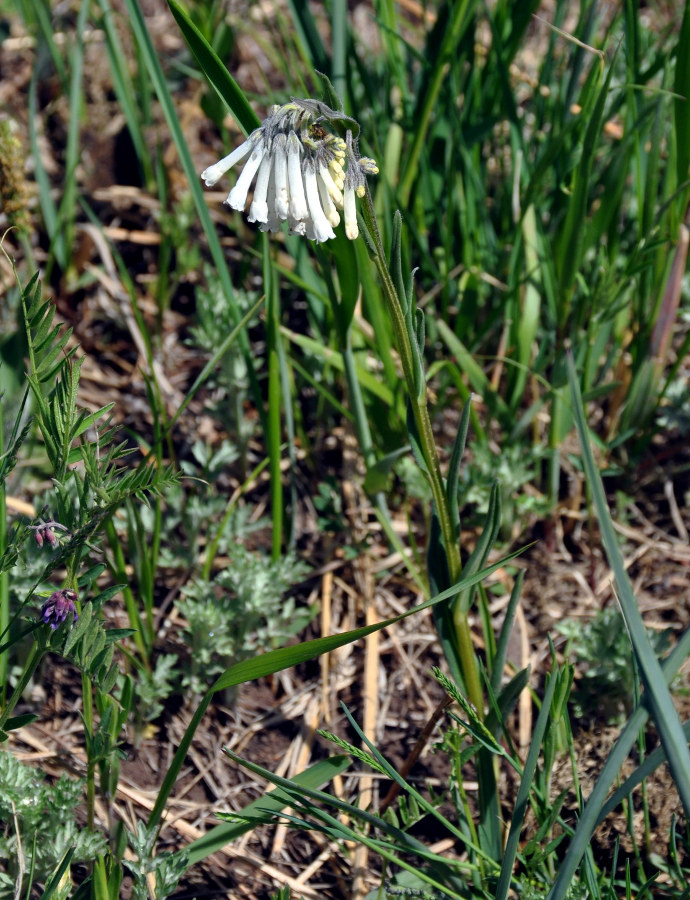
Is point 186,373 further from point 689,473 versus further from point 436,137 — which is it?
point 689,473

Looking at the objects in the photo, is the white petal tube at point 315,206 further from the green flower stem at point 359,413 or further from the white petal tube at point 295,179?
the green flower stem at point 359,413

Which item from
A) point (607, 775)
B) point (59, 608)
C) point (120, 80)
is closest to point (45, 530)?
point (59, 608)

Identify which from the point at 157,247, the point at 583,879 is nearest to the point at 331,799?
the point at 583,879

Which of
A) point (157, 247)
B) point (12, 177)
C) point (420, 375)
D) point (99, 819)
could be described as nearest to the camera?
point (420, 375)

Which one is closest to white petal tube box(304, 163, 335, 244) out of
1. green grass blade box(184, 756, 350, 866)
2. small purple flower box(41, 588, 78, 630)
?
small purple flower box(41, 588, 78, 630)

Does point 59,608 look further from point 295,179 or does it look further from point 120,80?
point 120,80

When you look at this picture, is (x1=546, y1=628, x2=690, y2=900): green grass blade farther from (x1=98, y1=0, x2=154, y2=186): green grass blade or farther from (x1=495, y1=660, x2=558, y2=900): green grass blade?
(x1=98, y1=0, x2=154, y2=186): green grass blade

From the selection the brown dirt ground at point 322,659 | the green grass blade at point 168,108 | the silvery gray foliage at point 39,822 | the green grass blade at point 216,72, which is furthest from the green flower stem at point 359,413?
the silvery gray foliage at point 39,822
